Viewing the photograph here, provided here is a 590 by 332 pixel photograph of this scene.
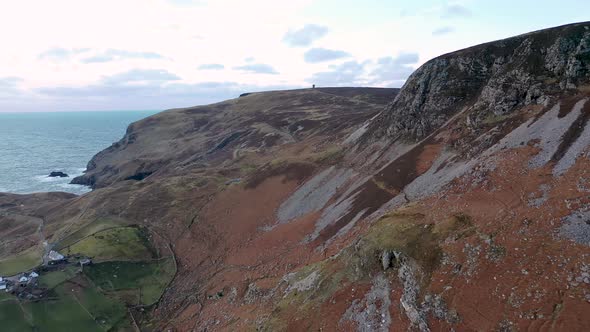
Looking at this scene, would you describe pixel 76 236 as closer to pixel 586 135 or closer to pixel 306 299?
pixel 306 299

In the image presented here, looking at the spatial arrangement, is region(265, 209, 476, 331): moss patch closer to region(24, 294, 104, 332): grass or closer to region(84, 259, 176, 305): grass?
region(84, 259, 176, 305): grass

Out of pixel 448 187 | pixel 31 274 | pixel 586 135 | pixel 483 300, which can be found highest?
pixel 586 135

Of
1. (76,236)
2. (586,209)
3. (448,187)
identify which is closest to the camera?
(586,209)

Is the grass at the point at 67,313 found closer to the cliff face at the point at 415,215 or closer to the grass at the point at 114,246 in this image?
the cliff face at the point at 415,215

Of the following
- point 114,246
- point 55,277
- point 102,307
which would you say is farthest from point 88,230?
point 102,307

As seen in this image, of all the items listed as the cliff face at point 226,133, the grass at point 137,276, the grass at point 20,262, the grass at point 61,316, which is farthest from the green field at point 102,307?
the cliff face at point 226,133

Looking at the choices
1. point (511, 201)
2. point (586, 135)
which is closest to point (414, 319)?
point (511, 201)
